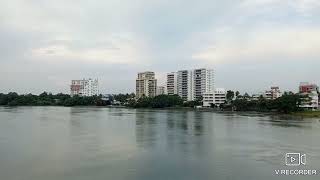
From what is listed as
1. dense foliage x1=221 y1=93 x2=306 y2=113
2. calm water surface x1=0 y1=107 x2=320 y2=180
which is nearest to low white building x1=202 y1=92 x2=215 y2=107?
dense foliage x1=221 y1=93 x2=306 y2=113

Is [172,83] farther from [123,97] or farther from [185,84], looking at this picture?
[123,97]

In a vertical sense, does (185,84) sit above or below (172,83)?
below

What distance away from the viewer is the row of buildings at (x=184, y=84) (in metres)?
74.7

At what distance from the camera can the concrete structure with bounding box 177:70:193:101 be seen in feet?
251

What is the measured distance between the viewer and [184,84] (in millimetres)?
78188

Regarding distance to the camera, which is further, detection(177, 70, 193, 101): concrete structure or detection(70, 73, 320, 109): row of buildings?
detection(177, 70, 193, 101): concrete structure

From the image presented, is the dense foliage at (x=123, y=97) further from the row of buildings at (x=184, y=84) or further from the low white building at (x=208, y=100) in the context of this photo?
the low white building at (x=208, y=100)

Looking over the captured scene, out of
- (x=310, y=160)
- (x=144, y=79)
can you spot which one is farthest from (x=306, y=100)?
(x=144, y=79)

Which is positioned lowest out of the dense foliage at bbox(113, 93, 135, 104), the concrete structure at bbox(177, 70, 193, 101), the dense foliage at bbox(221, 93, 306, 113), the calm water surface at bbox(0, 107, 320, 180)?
the calm water surface at bbox(0, 107, 320, 180)

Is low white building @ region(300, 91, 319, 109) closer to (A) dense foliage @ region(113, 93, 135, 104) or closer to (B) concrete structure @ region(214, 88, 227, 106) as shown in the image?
(B) concrete structure @ region(214, 88, 227, 106)

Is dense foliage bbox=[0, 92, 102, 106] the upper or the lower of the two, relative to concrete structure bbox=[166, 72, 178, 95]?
lower

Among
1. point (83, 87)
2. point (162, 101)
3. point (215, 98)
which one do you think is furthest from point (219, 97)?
point (83, 87)

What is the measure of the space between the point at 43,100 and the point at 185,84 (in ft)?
90.2

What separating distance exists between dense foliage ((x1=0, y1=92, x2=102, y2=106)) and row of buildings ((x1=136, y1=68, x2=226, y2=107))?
1043 cm
